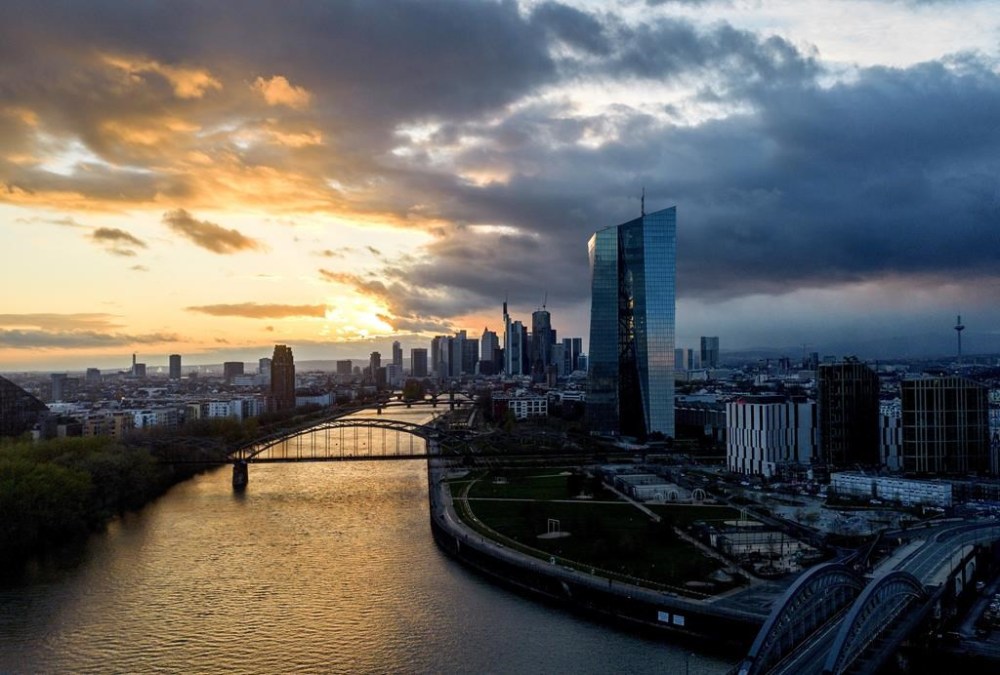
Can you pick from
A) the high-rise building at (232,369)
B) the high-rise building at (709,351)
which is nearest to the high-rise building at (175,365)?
the high-rise building at (232,369)

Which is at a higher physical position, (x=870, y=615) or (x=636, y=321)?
(x=636, y=321)

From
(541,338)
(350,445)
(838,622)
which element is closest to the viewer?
(838,622)

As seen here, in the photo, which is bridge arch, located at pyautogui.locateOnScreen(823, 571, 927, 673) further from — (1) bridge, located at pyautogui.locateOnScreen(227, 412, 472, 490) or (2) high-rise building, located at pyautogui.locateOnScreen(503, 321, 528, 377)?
(2) high-rise building, located at pyautogui.locateOnScreen(503, 321, 528, 377)

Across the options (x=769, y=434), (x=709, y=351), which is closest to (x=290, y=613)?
(x=769, y=434)

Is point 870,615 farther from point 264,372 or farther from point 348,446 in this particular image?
point 264,372

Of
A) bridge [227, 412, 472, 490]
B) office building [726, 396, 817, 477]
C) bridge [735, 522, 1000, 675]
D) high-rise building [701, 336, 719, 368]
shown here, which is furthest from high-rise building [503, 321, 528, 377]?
bridge [735, 522, 1000, 675]

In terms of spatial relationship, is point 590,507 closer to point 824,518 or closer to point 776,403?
point 824,518

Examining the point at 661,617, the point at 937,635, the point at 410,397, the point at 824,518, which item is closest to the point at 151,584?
the point at 661,617

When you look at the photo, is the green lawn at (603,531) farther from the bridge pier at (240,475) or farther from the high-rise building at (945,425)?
the high-rise building at (945,425)
